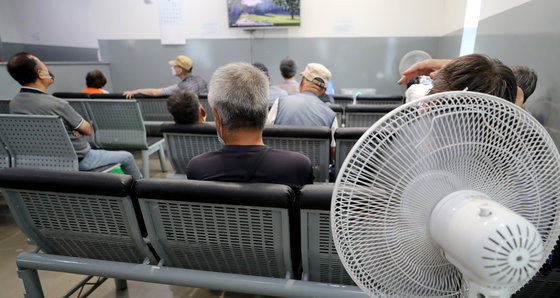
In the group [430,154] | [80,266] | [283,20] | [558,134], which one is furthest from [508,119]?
[283,20]

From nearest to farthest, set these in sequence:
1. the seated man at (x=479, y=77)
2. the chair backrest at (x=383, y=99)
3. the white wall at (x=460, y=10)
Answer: the seated man at (x=479, y=77)
the white wall at (x=460, y=10)
the chair backrest at (x=383, y=99)

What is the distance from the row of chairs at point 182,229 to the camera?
0.83 meters

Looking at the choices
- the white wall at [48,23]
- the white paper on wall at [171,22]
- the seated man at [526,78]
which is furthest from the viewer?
the white paper on wall at [171,22]

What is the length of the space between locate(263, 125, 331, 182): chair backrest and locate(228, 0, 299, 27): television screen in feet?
12.7

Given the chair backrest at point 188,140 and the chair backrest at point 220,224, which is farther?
the chair backrest at point 188,140

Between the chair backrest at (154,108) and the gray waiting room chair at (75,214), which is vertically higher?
the gray waiting room chair at (75,214)

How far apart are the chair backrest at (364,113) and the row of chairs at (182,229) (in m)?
1.56

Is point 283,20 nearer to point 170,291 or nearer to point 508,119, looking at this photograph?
point 170,291

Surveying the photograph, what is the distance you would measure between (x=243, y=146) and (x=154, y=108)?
291cm

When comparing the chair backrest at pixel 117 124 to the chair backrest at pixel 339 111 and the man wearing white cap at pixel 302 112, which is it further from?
the chair backrest at pixel 339 111

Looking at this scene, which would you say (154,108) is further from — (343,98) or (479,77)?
(479,77)

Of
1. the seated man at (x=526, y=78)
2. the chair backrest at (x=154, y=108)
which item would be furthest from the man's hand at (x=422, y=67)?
the chair backrest at (x=154, y=108)

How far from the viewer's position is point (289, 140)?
163cm

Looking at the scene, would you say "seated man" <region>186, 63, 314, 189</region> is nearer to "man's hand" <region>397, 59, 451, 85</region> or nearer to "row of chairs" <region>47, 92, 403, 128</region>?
"man's hand" <region>397, 59, 451, 85</region>
